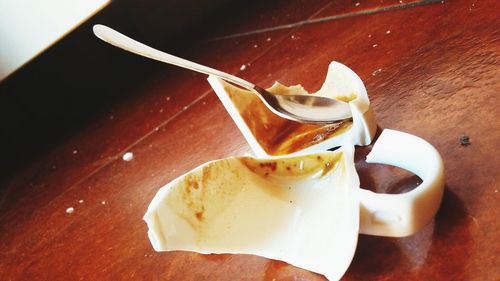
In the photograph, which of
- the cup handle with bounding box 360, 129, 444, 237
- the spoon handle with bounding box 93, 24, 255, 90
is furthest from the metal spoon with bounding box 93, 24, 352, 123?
the cup handle with bounding box 360, 129, 444, 237

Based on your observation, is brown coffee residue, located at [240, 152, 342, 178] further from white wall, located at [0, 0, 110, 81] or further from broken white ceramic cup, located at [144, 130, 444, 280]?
white wall, located at [0, 0, 110, 81]

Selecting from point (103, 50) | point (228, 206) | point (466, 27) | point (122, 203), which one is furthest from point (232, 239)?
point (103, 50)

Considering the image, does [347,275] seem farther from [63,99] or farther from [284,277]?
[63,99]

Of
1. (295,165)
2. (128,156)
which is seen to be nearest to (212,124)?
(128,156)

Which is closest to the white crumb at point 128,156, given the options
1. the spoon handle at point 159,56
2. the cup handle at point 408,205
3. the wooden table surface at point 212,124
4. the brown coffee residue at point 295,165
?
the wooden table surface at point 212,124

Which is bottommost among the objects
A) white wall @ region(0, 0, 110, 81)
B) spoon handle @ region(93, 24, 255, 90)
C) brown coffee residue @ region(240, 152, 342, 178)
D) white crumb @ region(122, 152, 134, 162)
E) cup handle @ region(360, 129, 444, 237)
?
cup handle @ region(360, 129, 444, 237)

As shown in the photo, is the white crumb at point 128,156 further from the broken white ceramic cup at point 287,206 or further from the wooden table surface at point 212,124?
the broken white ceramic cup at point 287,206

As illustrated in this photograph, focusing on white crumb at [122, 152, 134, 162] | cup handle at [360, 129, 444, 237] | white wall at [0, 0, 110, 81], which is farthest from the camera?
white wall at [0, 0, 110, 81]
